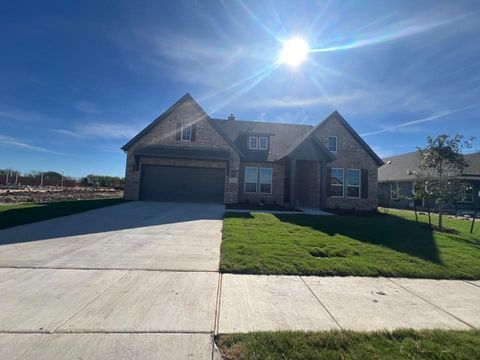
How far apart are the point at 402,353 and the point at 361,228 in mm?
8331

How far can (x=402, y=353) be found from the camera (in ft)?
8.96

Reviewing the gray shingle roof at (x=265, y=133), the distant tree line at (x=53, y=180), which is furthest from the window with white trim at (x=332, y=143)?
the distant tree line at (x=53, y=180)

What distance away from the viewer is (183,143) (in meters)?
19.3

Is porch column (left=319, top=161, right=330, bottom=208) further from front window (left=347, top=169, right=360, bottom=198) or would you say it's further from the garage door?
the garage door

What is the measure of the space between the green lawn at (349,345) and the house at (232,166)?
1465cm

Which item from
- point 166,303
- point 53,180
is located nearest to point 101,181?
point 53,180

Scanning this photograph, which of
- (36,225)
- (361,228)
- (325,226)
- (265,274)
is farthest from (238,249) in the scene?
(36,225)

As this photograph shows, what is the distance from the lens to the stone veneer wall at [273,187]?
19.9 metres

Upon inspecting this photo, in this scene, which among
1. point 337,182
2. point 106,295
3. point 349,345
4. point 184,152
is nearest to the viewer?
point 349,345

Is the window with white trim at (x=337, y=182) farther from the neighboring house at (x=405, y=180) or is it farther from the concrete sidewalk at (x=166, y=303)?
the concrete sidewalk at (x=166, y=303)

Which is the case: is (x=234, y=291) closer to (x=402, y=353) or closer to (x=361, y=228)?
(x=402, y=353)

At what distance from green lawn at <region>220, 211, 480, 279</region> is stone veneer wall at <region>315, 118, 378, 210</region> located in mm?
9624

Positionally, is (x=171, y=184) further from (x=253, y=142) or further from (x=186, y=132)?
(x=253, y=142)

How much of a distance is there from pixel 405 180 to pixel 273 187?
15.3m
